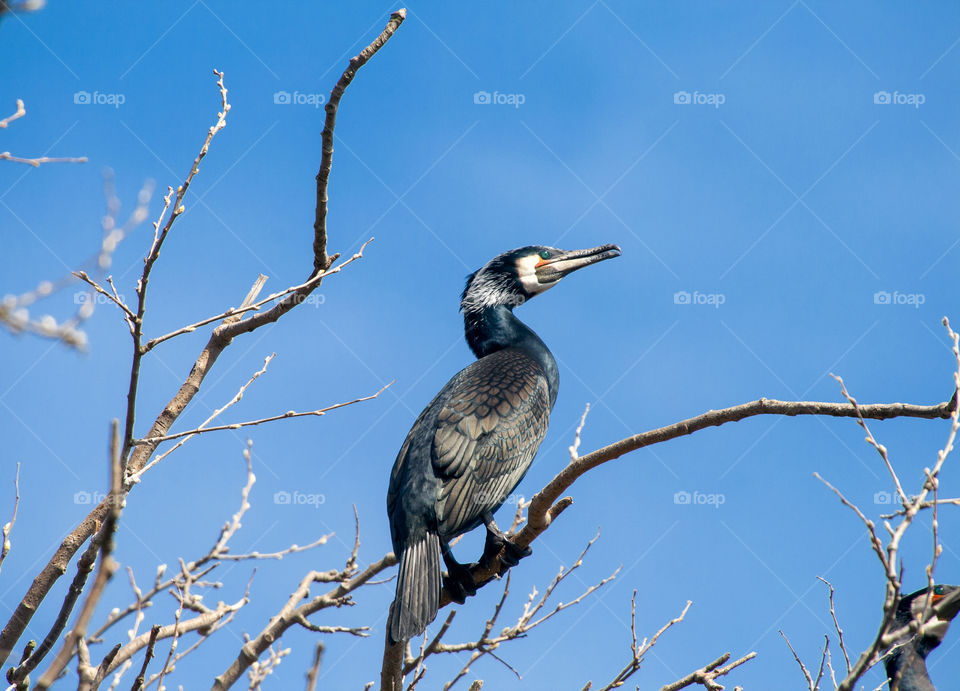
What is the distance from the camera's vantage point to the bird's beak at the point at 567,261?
658 centimetres

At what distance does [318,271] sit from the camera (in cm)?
385

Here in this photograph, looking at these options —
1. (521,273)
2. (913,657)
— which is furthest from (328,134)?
(913,657)

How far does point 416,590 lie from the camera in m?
4.22

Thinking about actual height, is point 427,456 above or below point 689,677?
above

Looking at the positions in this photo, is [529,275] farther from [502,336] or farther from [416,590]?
[416,590]

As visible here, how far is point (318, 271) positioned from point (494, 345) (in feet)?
7.81

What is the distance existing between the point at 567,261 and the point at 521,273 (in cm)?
39

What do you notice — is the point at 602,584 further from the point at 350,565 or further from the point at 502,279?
the point at 502,279

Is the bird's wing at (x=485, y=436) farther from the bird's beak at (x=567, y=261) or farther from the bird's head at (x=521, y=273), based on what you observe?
the bird's beak at (x=567, y=261)

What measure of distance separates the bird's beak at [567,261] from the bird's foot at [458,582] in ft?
8.52

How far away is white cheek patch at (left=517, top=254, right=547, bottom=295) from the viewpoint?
6.50 metres

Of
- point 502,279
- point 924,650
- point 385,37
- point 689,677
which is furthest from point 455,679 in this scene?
point 924,650

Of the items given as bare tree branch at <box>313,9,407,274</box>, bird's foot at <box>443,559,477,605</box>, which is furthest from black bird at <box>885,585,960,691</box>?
bare tree branch at <box>313,9,407,274</box>

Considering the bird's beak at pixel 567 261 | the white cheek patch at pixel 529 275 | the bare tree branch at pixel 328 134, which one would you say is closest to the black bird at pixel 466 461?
the white cheek patch at pixel 529 275
